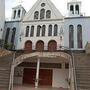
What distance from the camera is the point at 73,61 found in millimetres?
11617

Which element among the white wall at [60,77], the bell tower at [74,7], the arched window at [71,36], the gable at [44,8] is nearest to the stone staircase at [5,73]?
the white wall at [60,77]

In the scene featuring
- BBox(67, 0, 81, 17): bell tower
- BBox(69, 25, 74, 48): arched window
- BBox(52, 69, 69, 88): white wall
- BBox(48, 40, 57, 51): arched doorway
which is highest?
BBox(67, 0, 81, 17): bell tower

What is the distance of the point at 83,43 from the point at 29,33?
670cm

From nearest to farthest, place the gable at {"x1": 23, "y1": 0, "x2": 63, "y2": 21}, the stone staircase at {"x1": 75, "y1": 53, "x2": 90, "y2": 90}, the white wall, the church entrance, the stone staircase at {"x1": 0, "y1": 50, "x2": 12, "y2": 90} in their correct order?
the stone staircase at {"x1": 75, "y1": 53, "x2": 90, "y2": 90} < the stone staircase at {"x1": 0, "y1": 50, "x2": 12, "y2": 90} < the white wall < the church entrance < the gable at {"x1": 23, "y1": 0, "x2": 63, "y2": 21}

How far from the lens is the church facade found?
17141 mm

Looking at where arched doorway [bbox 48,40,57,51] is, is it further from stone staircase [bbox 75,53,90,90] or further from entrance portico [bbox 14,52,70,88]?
stone staircase [bbox 75,53,90,90]

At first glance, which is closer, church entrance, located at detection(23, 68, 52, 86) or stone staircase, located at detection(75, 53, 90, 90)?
stone staircase, located at detection(75, 53, 90, 90)

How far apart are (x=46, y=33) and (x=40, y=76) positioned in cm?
570

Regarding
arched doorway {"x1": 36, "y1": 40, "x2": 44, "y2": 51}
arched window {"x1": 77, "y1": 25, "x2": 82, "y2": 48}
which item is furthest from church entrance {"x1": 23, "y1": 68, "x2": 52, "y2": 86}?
arched window {"x1": 77, "y1": 25, "x2": 82, "y2": 48}

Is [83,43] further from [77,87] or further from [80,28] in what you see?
[77,87]

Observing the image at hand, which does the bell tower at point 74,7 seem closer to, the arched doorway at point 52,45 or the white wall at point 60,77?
the arched doorway at point 52,45

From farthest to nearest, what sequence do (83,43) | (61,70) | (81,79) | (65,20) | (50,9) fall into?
1. (50,9)
2. (65,20)
3. (83,43)
4. (61,70)
5. (81,79)

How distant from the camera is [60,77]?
16.5 meters

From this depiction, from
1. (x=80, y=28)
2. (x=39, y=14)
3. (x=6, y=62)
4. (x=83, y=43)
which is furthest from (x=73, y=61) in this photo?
(x=39, y=14)
